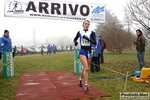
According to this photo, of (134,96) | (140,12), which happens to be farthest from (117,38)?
(134,96)

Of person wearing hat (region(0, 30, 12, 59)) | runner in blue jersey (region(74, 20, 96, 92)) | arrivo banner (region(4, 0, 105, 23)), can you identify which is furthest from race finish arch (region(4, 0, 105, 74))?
runner in blue jersey (region(74, 20, 96, 92))

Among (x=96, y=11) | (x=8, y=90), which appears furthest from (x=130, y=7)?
(x=8, y=90)

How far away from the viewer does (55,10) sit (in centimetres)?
1088

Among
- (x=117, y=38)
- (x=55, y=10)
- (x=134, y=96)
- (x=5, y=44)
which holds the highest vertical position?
(x=55, y=10)

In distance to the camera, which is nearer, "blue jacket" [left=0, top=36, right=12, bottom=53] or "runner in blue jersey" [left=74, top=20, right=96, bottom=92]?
"runner in blue jersey" [left=74, top=20, right=96, bottom=92]

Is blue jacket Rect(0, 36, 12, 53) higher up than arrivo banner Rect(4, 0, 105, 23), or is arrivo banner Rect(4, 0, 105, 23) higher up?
arrivo banner Rect(4, 0, 105, 23)

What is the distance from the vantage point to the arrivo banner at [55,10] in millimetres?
10391

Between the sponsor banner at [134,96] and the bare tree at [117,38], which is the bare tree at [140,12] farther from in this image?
the bare tree at [117,38]

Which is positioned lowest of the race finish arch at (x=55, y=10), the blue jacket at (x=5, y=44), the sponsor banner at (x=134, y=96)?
the sponsor banner at (x=134, y=96)

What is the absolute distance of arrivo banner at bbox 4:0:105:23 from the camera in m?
10.4

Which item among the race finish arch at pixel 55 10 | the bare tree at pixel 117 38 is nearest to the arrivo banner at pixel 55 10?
the race finish arch at pixel 55 10

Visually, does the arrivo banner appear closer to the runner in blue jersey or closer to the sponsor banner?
the runner in blue jersey

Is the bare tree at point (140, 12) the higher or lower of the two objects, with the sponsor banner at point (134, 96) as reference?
higher

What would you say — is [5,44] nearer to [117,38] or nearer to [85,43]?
[85,43]
